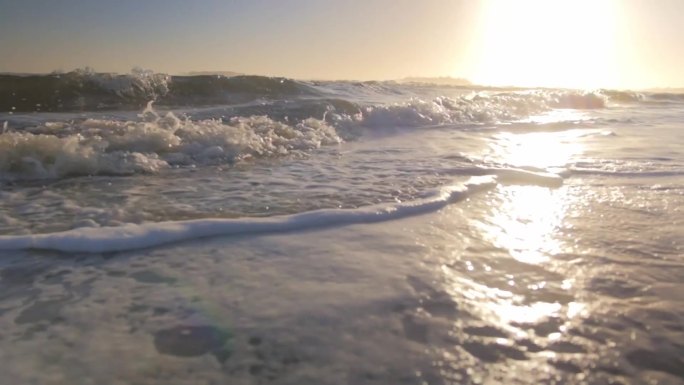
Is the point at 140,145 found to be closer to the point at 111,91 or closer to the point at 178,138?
the point at 178,138

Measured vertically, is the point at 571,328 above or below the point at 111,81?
below

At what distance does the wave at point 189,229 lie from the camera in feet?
8.82

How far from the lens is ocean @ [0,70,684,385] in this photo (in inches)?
64.5

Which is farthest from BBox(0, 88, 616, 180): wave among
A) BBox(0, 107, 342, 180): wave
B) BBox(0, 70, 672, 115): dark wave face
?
BBox(0, 70, 672, 115): dark wave face

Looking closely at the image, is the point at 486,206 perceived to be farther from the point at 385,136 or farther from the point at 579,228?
the point at 385,136

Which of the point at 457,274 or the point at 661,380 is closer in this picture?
the point at 661,380

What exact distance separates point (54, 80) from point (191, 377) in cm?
1227

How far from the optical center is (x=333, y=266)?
2.46 meters

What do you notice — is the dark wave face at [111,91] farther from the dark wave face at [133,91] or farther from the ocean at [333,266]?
the ocean at [333,266]

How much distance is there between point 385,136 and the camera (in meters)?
8.36

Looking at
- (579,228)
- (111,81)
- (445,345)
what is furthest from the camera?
(111,81)

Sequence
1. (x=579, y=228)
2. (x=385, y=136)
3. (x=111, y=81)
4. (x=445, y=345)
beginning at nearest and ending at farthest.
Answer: (x=445, y=345)
(x=579, y=228)
(x=385, y=136)
(x=111, y=81)

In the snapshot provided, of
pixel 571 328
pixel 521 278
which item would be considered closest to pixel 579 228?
pixel 521 278

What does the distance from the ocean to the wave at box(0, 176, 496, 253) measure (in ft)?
0.04
